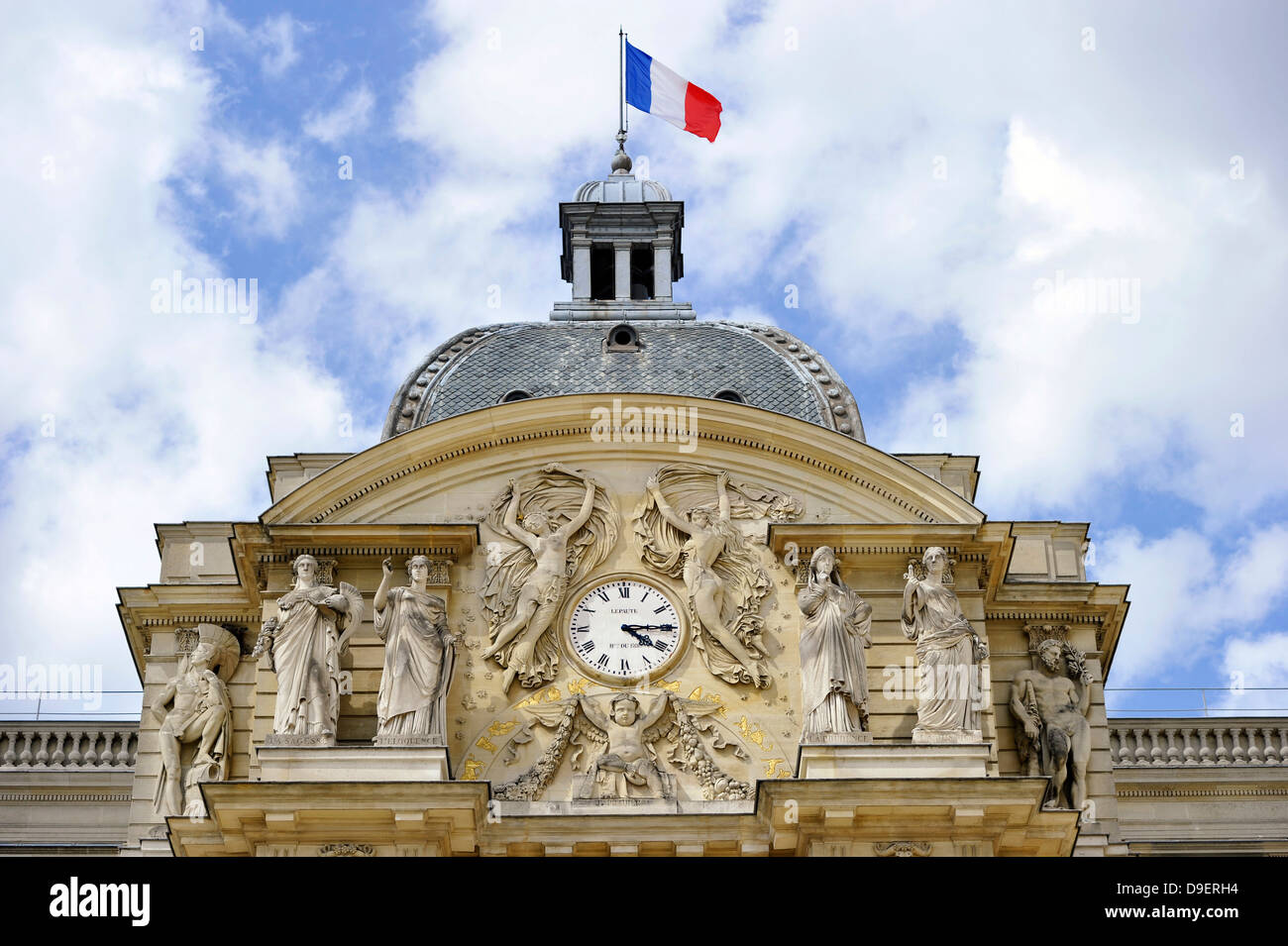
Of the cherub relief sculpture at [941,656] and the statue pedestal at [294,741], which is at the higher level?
the cherub relief sculpture at [941,656]

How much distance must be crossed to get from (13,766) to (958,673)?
37.9 ft

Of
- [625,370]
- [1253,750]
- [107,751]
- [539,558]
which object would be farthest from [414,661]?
[1253,750]

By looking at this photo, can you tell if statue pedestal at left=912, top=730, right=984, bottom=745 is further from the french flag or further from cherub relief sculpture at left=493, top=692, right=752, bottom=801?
the french flag

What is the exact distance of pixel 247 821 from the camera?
77.4 feet

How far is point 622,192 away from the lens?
3547 centimetres

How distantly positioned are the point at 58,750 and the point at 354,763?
690 centimetres

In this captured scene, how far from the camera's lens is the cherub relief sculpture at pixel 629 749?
81.0 ft

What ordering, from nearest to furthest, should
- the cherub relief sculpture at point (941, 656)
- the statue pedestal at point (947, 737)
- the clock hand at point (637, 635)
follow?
the statue pedestal at point (947, 737), the cherub relief sculpture at point (941, 656), the clock hand at point (637, 635)

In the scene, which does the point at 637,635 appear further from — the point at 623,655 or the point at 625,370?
the point at 625,370

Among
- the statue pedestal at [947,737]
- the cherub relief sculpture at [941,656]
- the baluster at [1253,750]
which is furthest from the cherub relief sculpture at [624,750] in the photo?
the baluster at [1253,750]

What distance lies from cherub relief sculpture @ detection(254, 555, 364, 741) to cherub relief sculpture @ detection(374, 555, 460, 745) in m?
0.42

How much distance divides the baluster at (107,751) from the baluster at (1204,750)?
12.9 m

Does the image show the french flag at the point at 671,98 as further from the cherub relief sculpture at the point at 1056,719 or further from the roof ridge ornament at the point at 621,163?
the cherub relief sculpture at the point at 1056,719

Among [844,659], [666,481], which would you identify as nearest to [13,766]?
[666,481]
